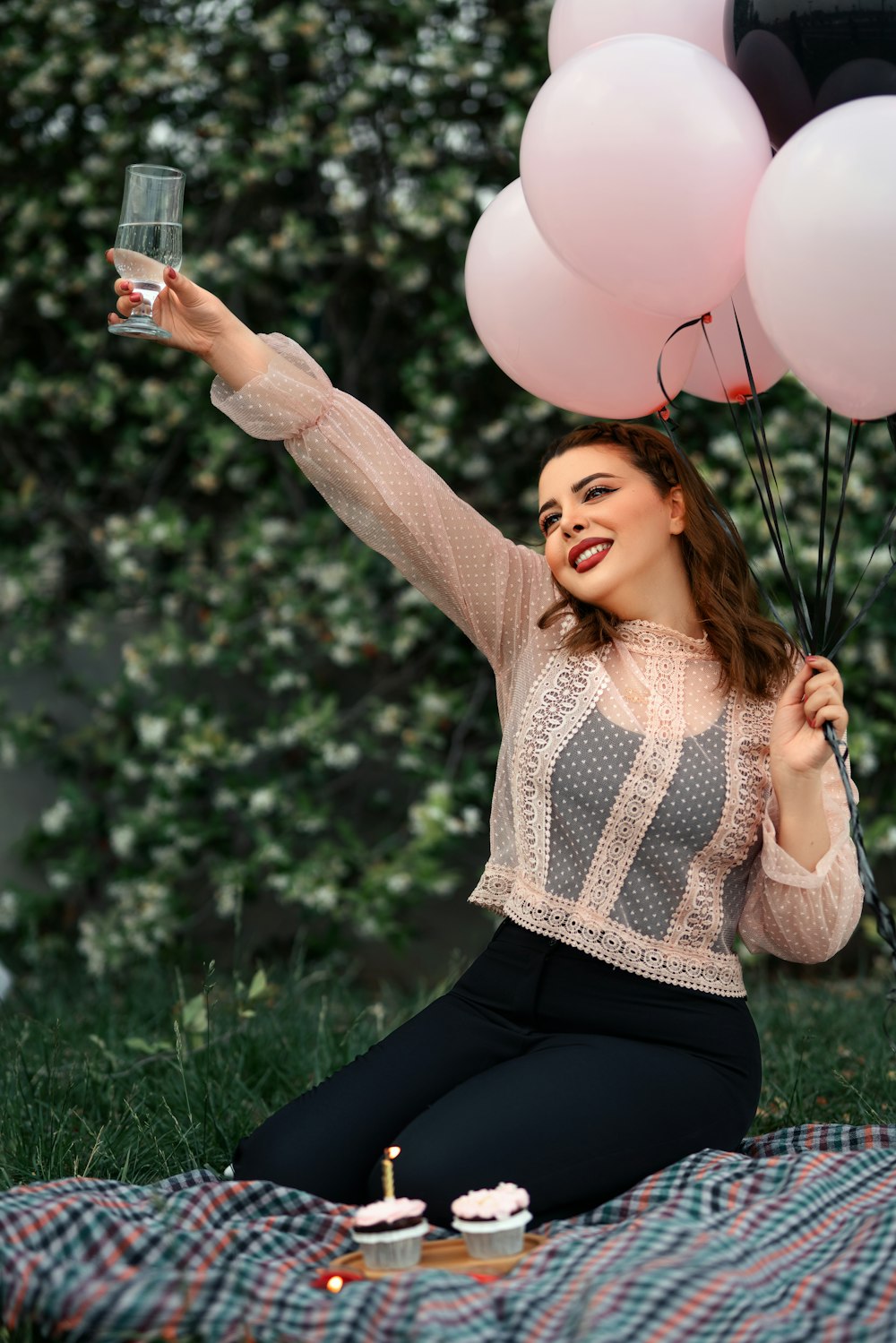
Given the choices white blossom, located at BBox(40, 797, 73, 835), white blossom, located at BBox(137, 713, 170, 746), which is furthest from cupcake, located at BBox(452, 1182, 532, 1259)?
white blossom, located at BBox(40, 797, 73, 835)

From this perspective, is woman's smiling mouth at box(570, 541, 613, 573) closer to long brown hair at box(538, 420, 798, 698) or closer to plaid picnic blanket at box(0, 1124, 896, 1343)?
long brown hair at box(538, 420, 798, 698)

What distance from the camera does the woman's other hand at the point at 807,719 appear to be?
176cm

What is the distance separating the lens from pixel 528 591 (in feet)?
6.89

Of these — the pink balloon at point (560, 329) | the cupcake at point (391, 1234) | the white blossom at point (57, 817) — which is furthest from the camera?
the white blossom at point (57, 817)

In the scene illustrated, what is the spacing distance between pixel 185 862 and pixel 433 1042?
2053 mm

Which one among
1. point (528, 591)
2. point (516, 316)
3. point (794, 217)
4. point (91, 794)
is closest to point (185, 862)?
point (91, 794)

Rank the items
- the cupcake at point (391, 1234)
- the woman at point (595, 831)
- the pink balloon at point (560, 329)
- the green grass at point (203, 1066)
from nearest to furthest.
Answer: the cupcake at point (391, 1234)
the woman at point (595, 831)
the pink balloon at point (560, 329)
the green grass at point (203, 1066)

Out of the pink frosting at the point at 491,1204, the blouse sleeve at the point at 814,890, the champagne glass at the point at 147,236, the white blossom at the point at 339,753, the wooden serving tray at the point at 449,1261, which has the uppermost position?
the champagne glass at the point at 147,236

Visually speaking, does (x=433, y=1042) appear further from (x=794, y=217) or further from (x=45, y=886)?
(x=45, y=886)

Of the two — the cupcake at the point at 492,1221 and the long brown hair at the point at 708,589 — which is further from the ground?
the long brown hair at the point at 708,589

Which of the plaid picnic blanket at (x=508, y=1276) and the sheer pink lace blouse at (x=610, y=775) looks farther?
the sheer pink lace blouse at (x=610, y=775)

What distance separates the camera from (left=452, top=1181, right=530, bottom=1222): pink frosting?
1470 millimetres

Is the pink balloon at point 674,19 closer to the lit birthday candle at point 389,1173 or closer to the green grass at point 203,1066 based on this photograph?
the lit birthday candle at point 389,1173

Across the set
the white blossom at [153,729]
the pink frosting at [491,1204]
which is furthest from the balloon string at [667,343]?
the white blossom at [153,729]
